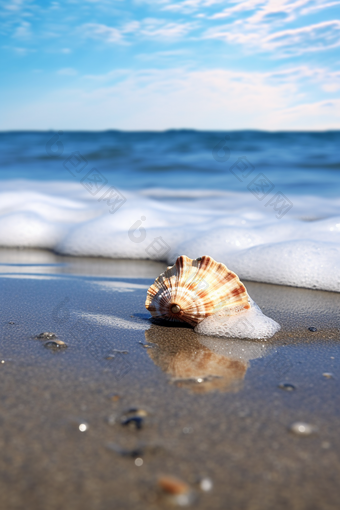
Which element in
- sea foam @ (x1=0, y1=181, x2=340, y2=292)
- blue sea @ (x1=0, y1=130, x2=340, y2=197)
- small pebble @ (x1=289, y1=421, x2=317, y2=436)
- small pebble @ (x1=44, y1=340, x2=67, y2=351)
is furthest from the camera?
blue sea @ (x1=0, y1=130, x2=340, y2=197)

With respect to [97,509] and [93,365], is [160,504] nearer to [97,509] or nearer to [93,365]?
[97,509]

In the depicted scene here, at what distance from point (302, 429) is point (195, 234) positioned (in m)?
2.88

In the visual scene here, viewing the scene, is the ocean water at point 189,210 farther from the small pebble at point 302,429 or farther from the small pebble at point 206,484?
the small pebble at point 206,484

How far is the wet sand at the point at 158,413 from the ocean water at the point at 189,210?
3.46 ft

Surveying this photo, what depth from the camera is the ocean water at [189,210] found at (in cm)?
323

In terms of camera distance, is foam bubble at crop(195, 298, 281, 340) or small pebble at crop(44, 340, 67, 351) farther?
foam bubble at crop(195, 298, 281, 340)

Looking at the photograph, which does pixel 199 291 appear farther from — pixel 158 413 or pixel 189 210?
pixel 189 210

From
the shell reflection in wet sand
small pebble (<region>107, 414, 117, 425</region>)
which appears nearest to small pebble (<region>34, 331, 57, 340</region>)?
the shell reflection in wet sand

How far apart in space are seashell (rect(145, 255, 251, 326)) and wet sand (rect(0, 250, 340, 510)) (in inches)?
3.9

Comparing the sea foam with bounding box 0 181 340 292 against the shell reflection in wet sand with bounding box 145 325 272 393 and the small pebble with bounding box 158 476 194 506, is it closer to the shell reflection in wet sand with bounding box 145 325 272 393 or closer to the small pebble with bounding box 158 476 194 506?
the shell reflection in wet sand with bounding box 145 325 272 393

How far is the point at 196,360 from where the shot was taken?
1.60 m

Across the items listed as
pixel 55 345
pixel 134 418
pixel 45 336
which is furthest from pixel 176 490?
pixel 45 336

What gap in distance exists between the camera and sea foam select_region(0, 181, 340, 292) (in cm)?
307

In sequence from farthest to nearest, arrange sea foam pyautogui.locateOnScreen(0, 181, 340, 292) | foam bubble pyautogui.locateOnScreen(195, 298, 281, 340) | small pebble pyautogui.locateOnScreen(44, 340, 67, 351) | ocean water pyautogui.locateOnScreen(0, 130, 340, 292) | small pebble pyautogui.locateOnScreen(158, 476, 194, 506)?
ocean water pyautogui.locateOnScreen(0, 130, 340, 292) → sea foam pyautogui.locateOnScreen(0, 181, 340, 292) → foam bubble pyautogui.locateOnScreen(195, 298, 281, 340) → small pebble pyautogui.locateOnScreen(44, 340, 67, 351) → small pebble pyautogui.locateOnScreen(158, 476, 194, 506)
